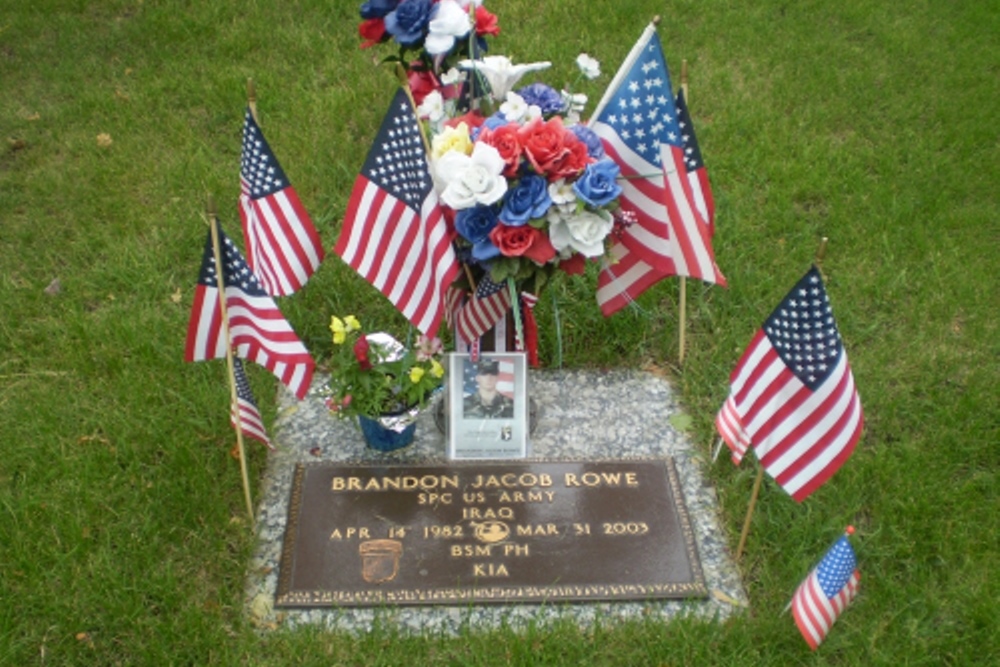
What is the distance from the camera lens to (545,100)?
3.65 m

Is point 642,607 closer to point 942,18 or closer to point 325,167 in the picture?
point 325,167

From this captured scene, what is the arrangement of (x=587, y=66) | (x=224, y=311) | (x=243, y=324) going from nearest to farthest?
(x=224, y=311) < (x=243, y=324) < (x=587, y=66)

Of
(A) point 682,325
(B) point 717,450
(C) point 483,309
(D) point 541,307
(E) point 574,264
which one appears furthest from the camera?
(D) point 541,307

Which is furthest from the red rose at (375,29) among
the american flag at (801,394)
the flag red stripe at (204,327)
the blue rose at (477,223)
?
the american flag at (801,394)

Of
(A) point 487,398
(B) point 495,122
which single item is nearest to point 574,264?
(B) point 495,122

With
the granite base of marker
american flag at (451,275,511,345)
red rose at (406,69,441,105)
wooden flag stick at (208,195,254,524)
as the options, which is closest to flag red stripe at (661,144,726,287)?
american flag at (451,275,511,345)

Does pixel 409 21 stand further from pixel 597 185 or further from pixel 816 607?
pixel 816 607

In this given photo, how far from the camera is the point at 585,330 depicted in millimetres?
4758

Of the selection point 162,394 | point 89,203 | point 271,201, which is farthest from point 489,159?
point 89,203

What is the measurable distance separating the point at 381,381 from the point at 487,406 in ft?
1.52

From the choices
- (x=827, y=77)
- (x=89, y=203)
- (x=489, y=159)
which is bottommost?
(x=89, y=203)

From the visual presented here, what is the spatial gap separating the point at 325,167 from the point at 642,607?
334 cm

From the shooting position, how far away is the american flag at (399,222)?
3.36 m

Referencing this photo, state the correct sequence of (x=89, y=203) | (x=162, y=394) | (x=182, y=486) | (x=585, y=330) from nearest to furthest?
(x=182, y=486), (x=162, y=394), (x=585, y=330), (x=89, y=203)
